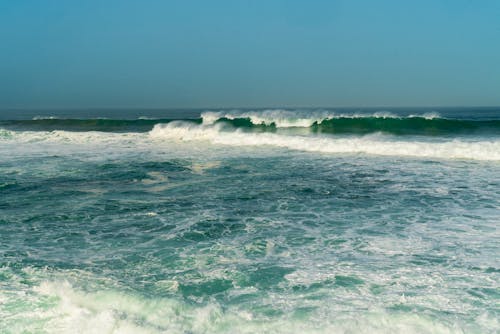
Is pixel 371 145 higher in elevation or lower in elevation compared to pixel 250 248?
higher

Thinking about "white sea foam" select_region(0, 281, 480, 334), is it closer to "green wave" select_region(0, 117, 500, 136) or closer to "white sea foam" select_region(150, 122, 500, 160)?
"white sea foam" select_region(150, 122, 500, 160)

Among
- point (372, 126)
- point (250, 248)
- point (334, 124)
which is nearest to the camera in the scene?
point (250, 248)

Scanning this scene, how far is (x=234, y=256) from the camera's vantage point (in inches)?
223

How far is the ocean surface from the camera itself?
398cm

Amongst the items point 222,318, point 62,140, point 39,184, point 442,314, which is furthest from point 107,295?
point 62,140

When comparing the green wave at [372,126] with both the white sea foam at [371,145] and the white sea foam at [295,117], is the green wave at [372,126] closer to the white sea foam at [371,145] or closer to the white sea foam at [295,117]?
the white sea foam at [295,117]

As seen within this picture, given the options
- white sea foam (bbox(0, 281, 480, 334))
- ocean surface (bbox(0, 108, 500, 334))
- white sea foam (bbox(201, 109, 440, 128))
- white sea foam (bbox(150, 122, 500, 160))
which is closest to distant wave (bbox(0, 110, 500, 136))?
white sea foam (bbox(201, 109, 440, 128))

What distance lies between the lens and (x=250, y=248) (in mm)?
5969

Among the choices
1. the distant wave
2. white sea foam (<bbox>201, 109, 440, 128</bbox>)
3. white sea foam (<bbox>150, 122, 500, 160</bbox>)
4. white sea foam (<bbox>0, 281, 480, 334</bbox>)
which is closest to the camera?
white sea foam (<bbox>0, 281, 480, 334</bbox>)

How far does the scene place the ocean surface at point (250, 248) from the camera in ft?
13.1

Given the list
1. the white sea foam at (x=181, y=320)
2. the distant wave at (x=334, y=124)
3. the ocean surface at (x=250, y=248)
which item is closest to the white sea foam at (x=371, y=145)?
the ocean surface at (x=250, y=248)

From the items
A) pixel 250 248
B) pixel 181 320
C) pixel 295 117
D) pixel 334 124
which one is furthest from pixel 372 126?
pixel 181 320

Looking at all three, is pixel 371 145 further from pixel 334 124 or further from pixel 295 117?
pixel 295 117

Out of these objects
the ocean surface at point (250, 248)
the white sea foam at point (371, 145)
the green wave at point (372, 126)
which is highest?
the green wave at point (372, 126)
